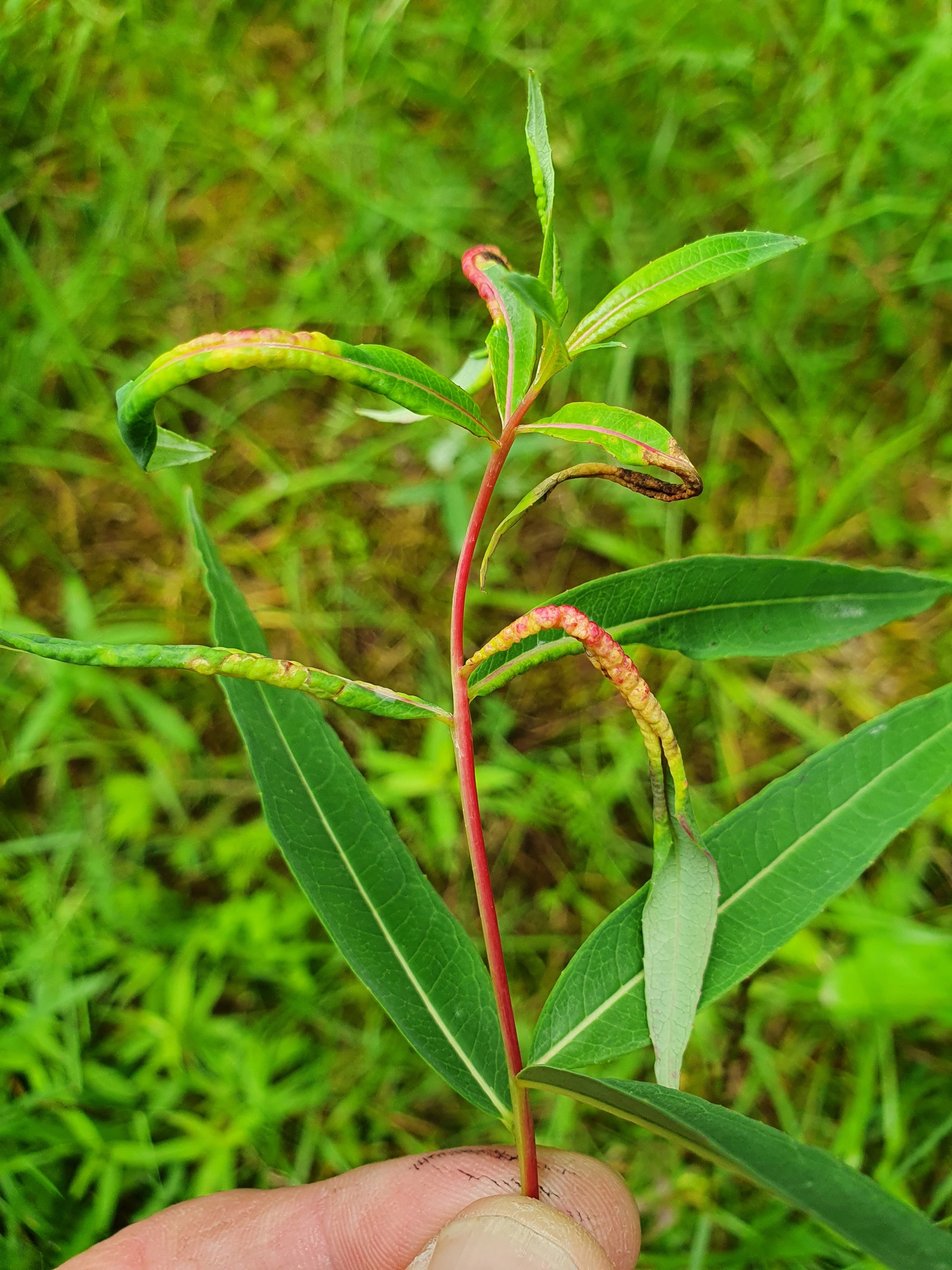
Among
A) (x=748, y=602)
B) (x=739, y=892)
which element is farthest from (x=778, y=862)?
(x=748, y=602)

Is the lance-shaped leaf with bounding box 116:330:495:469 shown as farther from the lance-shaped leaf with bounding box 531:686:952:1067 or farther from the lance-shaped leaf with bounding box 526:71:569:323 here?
the lance-shaped leaf with bounding box 531:686:952:1067

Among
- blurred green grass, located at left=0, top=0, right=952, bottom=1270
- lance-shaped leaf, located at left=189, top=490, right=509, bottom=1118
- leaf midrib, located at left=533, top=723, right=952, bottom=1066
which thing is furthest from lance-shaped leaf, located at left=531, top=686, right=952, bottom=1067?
blurred green grass, located at left=0, top=0, right=952, bottom=1270

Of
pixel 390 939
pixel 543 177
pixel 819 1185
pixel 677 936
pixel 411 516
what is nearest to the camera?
pixel 819 1185

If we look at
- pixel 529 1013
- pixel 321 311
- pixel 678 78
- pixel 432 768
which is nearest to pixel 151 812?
pixel 432 768

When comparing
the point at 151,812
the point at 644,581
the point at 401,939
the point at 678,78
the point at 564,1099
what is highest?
the point at 678,78

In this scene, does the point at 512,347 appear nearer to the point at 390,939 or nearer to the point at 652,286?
the point at 652,286

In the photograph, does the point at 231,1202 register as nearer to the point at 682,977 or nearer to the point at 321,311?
the point at 682,977
